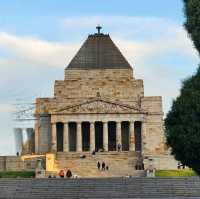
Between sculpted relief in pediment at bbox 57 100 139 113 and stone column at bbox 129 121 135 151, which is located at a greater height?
sculpted relief in pediment at bbox 57 100 139 113

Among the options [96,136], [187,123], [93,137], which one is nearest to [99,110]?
[93,137]

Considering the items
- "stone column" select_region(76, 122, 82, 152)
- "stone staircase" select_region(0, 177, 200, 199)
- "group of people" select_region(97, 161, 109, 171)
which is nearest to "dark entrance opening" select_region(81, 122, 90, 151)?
"stone column" select_region(76, 122, 82, 152)

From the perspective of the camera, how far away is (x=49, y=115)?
92.4m

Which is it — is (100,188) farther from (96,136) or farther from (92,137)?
(96,136)

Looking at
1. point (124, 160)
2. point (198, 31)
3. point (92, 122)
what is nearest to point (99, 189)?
point (198, 31)

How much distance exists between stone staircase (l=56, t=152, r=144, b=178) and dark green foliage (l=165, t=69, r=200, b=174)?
4667 centimetres

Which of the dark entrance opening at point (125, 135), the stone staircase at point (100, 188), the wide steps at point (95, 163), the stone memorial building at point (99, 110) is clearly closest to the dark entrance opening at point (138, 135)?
the stone memorial building at point (99, 110)

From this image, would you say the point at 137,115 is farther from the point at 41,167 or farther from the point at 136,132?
the point at 41,167

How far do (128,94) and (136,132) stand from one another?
14.0 ft

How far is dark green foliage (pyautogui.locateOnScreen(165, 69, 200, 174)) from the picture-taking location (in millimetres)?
30953

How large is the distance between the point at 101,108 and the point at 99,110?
1.01ft

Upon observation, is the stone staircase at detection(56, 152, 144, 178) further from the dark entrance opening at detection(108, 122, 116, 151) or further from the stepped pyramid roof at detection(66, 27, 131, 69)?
the stepped pyramid roof at detection(66, 27, 131, 69)

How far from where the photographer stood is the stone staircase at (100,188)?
5188 cm

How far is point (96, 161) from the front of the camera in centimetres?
8062
